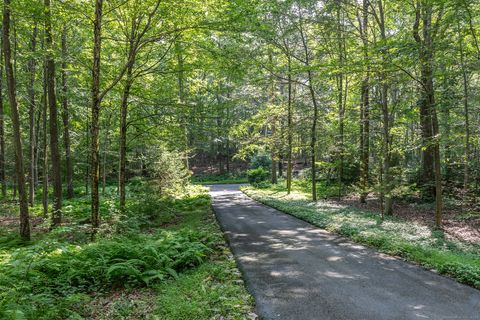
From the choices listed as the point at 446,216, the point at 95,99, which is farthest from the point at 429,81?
the point at 95,99

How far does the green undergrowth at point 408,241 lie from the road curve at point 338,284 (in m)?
0.35

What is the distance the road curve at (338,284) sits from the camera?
4.30 meters

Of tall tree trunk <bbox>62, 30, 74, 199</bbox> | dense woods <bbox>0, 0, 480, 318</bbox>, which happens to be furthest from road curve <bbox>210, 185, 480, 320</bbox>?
tall tree trunk <bbox>62, 30, 74, 199</bbox>

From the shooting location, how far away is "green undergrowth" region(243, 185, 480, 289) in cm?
594

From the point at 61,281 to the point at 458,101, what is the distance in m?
12.8

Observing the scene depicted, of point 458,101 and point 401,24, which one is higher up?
point 401,24

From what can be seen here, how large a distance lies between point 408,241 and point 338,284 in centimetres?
407

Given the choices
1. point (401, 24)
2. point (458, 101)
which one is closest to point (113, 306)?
point (458, 101)

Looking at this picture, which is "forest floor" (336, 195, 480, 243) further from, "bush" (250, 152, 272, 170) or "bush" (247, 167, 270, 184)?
"bush" (250, 152, 272, 170)

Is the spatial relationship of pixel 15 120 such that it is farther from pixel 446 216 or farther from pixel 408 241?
pixel 446 216

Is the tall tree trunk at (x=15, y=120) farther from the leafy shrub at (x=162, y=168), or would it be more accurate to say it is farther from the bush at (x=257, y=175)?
the bush at (x=257, y=175)

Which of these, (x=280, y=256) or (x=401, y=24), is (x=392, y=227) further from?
(x=401, y=24)

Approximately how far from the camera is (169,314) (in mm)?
4188

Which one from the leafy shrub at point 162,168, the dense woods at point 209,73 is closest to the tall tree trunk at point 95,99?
the dense woods at point 209,73
